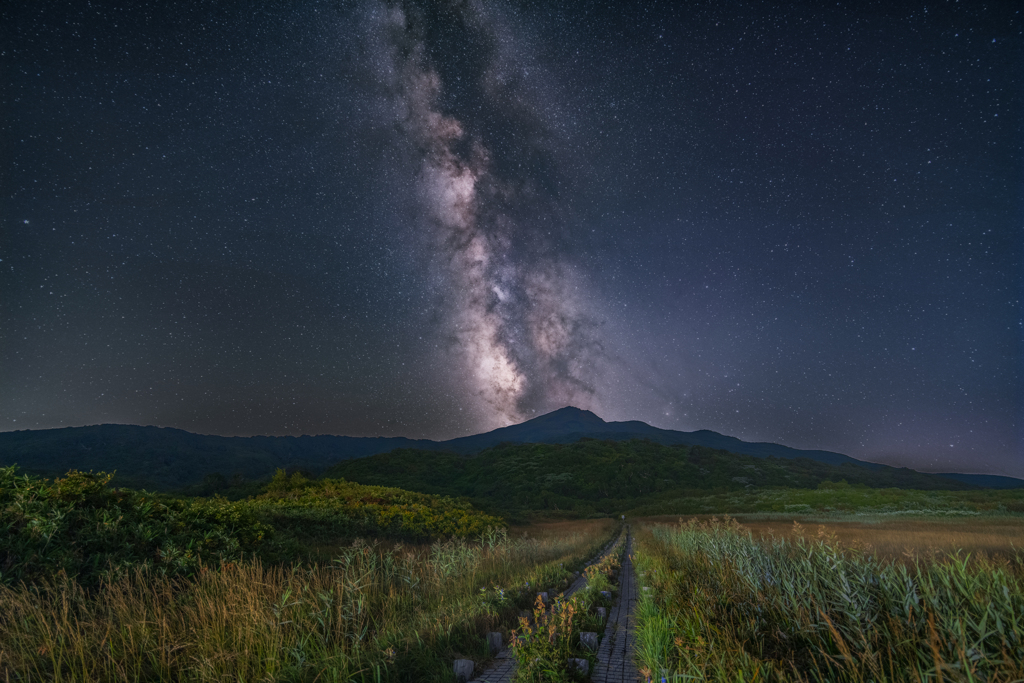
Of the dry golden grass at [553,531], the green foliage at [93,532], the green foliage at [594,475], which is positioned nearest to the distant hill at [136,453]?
the green foliage at [594,475]

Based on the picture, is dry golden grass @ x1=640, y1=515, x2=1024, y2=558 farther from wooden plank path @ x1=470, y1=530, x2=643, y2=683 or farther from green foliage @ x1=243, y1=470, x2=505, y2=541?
green foliage @ x1=243, y1=470, x2=505, y2=541

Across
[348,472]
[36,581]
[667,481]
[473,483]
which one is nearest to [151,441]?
[348,472]

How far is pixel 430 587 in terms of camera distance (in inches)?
305

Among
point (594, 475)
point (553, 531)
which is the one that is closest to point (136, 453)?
point (594, 475)

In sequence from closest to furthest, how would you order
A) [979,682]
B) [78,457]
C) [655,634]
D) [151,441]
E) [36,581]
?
[979,682], [655,634], [36,581], [78,457], [151,441]

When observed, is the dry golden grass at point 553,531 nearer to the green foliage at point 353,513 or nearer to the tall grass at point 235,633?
the green foliage at point 353,513

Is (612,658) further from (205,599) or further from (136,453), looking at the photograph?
(136,453)

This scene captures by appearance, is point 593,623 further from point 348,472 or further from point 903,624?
point 348,472

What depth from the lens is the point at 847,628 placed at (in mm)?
3562

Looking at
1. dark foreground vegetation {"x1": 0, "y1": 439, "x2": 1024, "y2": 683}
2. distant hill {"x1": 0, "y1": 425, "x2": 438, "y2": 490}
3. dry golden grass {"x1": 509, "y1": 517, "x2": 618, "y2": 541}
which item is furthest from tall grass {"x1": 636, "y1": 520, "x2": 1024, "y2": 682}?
distant hill {"x1": 0, "y1": 425, "x2": 438, "y2": 490}

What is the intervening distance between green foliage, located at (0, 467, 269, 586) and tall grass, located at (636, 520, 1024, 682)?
7.40 meters

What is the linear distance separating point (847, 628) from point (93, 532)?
10.2 meters

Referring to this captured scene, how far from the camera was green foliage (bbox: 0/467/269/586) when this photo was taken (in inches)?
242

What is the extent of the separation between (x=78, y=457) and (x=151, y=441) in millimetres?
22632
